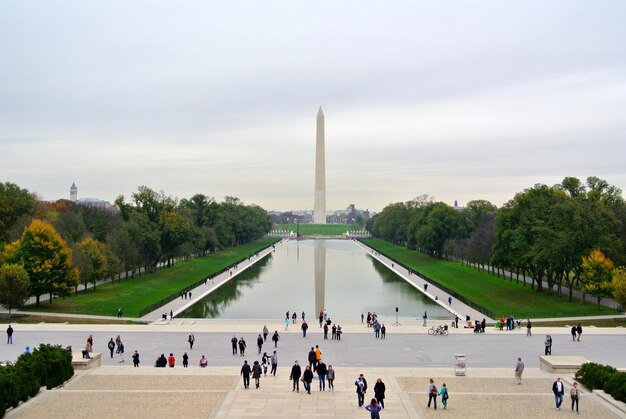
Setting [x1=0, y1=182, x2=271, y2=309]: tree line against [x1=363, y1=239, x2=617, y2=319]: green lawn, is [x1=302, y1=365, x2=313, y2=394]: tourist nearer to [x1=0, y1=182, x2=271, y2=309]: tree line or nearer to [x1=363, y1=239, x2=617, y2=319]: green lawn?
[x1=363, y1=239, x2=617, y2=319]: green lawn

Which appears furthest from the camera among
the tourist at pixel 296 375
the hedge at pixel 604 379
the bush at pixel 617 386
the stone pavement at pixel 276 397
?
the tourist at pixel 296 375

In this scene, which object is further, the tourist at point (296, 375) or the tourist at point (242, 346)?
the tourist at point (242, 346)

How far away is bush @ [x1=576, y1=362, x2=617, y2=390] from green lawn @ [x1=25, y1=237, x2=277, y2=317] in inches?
1092

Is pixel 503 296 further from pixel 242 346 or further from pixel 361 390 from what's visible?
pixel 361 390

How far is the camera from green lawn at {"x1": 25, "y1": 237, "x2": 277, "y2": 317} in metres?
42.5

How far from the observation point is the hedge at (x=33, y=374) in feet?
56.5

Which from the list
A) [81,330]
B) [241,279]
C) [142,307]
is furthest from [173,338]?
Result: [241,279]

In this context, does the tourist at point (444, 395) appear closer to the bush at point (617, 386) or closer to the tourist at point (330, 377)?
the tourist at point (330, 377)

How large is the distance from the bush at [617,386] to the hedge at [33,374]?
16297mm

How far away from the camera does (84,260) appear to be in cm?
4925

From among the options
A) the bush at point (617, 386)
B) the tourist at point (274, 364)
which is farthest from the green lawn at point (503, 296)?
the tourist at point (274, 364)

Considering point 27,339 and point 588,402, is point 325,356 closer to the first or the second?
point 588,402

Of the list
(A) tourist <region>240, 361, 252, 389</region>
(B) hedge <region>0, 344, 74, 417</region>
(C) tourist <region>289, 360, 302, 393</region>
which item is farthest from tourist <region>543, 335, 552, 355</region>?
(B) hedge <region>0, 344, 74, 417</region>

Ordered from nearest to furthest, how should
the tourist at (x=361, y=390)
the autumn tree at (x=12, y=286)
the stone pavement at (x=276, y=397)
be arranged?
the stone pavement at (x=276, y=397) → the tourist at (x=361, y=390) → the autumn tree at (x=12, y=286)
